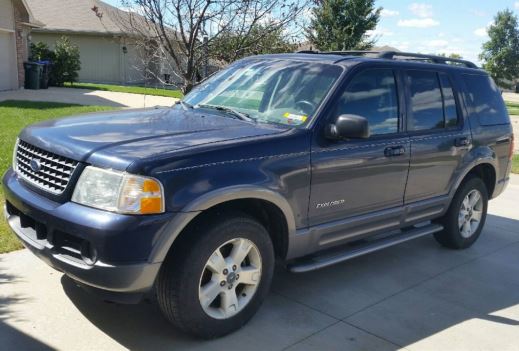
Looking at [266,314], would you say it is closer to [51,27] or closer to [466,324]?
[466,324]

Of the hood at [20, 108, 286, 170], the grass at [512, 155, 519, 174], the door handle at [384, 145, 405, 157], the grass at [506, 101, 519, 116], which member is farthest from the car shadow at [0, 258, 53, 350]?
the grass at [506, 101, 519, 116]

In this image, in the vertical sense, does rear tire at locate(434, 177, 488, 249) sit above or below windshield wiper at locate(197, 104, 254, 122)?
below

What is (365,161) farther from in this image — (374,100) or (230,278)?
(230,278)

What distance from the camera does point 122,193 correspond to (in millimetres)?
3186

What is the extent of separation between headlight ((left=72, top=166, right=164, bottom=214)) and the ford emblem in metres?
0.59

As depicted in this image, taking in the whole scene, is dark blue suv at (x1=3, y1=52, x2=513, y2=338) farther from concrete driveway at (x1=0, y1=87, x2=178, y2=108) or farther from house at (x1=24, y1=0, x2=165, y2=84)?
house at (x1=24, y1=0, x2=165, y2=84)

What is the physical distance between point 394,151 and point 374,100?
47 centimetres

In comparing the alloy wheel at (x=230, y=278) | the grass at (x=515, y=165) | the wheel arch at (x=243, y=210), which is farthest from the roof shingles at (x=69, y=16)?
the alloy wheel at (x=230, y=278)

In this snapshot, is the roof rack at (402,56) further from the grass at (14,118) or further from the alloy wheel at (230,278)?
the grass at (14,118)

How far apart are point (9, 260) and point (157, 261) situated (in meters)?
2.23

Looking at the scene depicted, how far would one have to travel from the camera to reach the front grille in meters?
3.47

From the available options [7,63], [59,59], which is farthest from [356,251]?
[59,59]

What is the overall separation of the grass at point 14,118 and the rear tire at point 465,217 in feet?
14.1

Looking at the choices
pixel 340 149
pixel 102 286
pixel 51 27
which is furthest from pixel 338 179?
pixel 51 27
